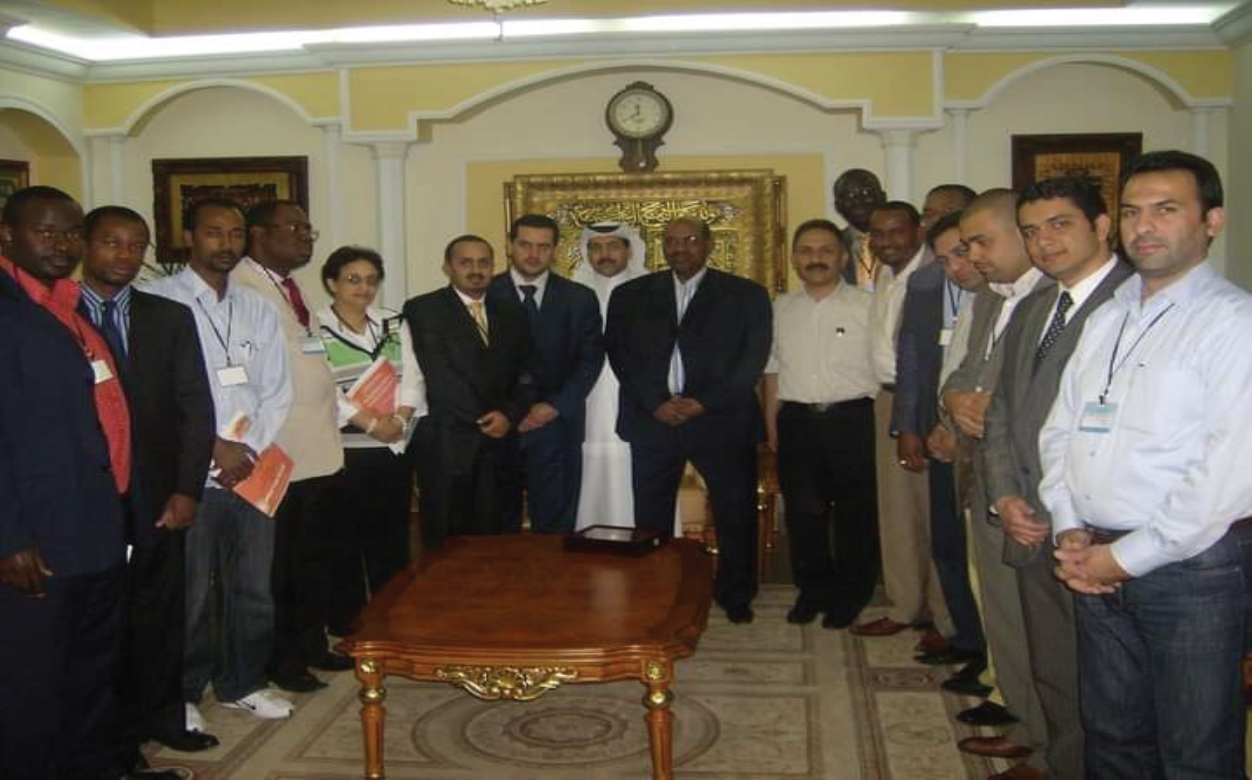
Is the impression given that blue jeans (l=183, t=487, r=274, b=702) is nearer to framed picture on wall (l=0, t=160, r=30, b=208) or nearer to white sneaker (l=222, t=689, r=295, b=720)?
white sneaker (l=222, t=689, r=295, b=720)

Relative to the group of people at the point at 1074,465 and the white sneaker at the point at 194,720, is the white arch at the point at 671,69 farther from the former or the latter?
the white sneaker at the point at 194,720

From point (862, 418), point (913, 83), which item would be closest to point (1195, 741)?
point (862, 418)

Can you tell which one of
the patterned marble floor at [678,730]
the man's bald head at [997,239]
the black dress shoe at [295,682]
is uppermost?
the man's bald head at [997,239]

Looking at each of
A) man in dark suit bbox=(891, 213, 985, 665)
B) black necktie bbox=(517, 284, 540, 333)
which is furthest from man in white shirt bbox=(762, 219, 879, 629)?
black necktie bbox=(517, 284, 540, 333)

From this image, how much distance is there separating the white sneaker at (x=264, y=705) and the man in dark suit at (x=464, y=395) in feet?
3.26

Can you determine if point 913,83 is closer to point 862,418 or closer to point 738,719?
point 862,418

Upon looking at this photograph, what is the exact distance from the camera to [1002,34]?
6332 millimetres

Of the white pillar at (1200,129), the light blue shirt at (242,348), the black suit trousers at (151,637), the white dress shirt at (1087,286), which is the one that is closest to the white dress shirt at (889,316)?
the white dress shirt at (1087,286)

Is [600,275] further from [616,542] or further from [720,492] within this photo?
[616,542]

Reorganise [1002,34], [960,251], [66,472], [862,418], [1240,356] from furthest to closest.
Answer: [1002,34] → [862,418] → [960,251] → [66,472] → [1240,356]

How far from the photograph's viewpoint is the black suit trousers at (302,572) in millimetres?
3814

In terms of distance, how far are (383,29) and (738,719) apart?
4539mm

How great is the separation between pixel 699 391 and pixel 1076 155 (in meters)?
3.51

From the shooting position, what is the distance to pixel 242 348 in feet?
11.7
